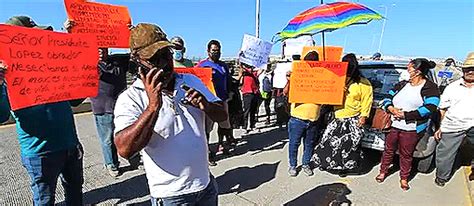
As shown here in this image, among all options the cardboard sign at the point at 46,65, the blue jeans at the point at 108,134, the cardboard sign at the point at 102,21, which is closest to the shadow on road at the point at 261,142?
the blue jeans at the point at 108,134

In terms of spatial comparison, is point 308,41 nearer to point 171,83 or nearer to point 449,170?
point 449,170

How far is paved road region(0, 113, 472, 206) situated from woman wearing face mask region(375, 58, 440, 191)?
0.38 metres

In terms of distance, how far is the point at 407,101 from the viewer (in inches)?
168

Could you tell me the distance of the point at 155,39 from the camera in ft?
5.80

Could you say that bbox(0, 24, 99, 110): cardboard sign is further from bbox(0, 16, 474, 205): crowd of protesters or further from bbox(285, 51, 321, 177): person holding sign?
bbox(285, 51, 321, 177): person holding sign

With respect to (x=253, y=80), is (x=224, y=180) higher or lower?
lower

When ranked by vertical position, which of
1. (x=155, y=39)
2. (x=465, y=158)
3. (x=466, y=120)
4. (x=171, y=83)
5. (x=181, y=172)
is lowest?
(x=465, y=158)

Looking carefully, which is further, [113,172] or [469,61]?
[113,172]

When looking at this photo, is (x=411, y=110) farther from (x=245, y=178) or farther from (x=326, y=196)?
(x=245, y=178)

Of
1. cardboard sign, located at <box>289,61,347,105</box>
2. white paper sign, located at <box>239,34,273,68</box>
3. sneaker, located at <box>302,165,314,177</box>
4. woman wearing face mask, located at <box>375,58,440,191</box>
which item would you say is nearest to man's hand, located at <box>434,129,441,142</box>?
woman wearing face mask, located at <box>375,58,440,191</box>

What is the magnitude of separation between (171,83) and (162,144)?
13.1 inches

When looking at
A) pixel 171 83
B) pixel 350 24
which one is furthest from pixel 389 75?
pixel 171 83

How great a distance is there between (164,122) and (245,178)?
320 centimetres

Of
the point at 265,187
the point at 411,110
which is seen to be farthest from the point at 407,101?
the point at 265,187
